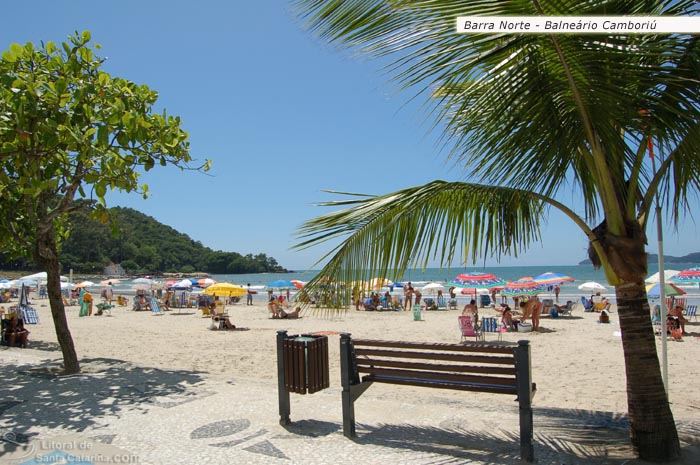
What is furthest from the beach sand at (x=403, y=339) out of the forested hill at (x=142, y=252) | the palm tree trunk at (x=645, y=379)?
the forested hill at (x=142, y=252)

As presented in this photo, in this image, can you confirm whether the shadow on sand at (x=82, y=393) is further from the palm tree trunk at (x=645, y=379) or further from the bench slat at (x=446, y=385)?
the palm tree trunk at (x=645, y=379)

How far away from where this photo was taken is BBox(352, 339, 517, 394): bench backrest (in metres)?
4.13

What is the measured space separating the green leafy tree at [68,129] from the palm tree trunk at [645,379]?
4717 mm

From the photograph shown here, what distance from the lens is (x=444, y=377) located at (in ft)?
Answer: 14.4

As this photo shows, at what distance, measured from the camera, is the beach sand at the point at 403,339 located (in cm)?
602

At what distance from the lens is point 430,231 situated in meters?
4.10

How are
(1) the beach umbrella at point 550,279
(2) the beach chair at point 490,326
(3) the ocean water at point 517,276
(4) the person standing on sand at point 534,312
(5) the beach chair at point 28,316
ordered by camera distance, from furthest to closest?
(1) the beach umbrella at point 550,279, (5) the beach chair at point 28,316, (4) the person standing on sand at point 534,312, (2) the beach chair at point 490,326, (3) the ocean water at point 517,276

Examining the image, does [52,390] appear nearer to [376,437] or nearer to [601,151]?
[376,437]

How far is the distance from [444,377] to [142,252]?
125 metres

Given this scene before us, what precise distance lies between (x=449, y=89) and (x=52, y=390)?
20.0ft

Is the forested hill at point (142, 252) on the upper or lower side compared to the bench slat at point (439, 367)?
upper

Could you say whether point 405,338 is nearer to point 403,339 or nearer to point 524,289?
point 403,339

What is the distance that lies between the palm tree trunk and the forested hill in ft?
342

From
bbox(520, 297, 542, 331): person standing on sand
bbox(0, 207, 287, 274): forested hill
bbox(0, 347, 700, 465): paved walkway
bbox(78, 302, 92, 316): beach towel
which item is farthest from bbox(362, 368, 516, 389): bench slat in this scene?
bbox(0, 207, 287, 274): forested hill
